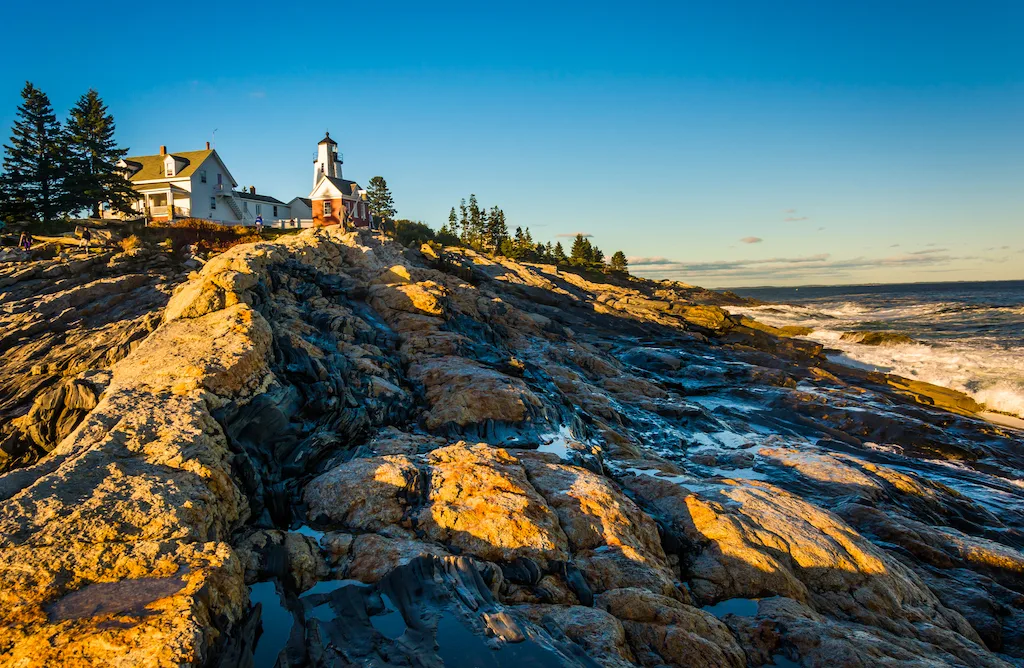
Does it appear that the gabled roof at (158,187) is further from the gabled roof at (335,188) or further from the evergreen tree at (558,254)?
the evergreen tree at (558,254)

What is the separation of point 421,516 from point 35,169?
55806mm

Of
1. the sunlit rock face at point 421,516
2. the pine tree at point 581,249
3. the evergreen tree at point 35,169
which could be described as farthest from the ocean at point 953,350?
the evergreen tree at point 35,169

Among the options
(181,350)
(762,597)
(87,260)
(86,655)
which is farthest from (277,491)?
(87,260)

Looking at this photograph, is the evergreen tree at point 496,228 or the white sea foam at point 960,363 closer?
the white sea foam at point 960,363

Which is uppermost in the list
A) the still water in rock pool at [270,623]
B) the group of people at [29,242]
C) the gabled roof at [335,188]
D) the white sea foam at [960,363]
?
the gabled roof at [335,188]

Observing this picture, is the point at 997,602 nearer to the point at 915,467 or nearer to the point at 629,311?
the point at 915,467

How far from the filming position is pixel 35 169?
44250mm

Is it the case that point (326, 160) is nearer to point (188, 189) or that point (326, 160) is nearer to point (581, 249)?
point (188, 189)

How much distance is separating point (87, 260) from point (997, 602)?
3944 centimetres

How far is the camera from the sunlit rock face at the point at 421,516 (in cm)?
605

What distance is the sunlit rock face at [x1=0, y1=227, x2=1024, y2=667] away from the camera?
6055 mm

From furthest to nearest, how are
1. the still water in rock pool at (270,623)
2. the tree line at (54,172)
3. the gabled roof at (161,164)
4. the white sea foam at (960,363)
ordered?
the gabled roof at (161,164) < the tree line at (54,172) < the white sea foam at (960,363) < the still water in rock pool at (270,623)

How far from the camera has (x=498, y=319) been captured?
32562mm

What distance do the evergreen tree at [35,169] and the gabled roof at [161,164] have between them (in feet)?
30.2
